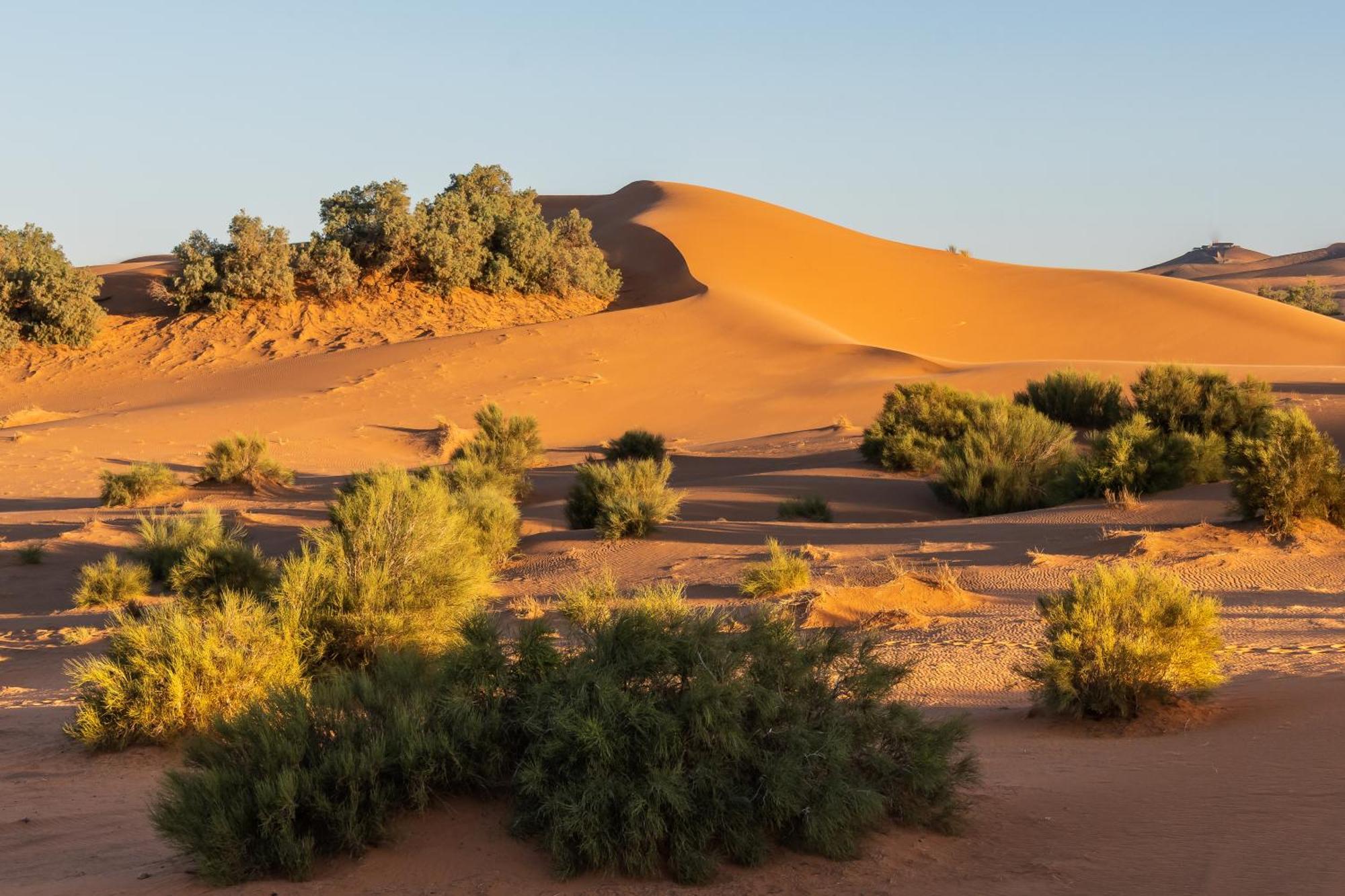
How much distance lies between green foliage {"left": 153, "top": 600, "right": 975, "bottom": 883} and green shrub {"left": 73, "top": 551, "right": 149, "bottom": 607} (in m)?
9.41

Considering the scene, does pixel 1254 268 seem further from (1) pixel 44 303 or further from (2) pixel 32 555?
(2) pixel 32 555

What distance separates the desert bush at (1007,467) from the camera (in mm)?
18203

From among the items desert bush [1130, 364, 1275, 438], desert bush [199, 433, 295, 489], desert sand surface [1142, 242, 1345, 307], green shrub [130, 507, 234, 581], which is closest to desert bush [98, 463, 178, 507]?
desert bush [199, 433, 295, 489]

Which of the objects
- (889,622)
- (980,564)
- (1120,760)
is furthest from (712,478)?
(1120,760)

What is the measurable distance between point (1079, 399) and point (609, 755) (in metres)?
20.9

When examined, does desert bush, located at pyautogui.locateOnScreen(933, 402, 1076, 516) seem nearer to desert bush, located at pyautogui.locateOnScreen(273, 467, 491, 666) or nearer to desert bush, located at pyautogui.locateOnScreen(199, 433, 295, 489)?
desert bush, located at pyautogui.locateOnScreen(273, 467, 491, 666)

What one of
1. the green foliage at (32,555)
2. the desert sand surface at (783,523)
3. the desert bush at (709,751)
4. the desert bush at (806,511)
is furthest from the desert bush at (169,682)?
the desert bush at (806,511)

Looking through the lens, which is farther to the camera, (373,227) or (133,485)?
(373,227)

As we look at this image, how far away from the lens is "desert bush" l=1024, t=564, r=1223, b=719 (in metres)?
7.95

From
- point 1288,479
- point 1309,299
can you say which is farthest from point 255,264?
point 1309,299

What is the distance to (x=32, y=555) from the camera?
1702cm

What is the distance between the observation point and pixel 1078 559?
1309 cm

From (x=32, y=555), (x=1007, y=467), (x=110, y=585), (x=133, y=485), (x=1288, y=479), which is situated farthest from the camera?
(x=133, y=485)

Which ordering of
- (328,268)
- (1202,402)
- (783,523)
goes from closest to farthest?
(783,523)
(1202,402)
(328,268)
